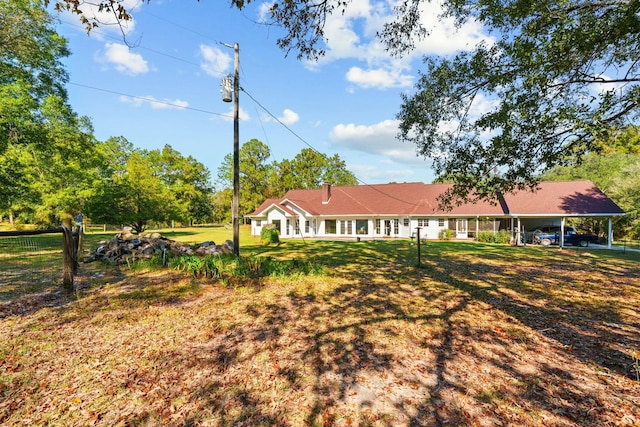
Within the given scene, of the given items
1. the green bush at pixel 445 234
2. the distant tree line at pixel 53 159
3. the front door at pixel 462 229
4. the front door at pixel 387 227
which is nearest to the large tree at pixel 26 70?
the distant tree line at pixel 53 159

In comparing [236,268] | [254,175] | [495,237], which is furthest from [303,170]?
[236,268]

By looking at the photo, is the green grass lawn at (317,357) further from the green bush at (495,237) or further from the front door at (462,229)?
the front door at (462,229)

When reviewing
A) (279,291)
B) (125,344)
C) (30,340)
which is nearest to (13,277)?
(30,340)

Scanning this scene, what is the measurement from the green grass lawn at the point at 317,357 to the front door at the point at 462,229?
65.3 feet

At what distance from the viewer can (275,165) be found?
47.9m

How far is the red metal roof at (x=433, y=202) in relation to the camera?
75.3 ft

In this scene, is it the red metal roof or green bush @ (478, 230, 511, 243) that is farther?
green bush @ (478, 230, 511, 243)

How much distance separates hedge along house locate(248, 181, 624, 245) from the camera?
77.9ft

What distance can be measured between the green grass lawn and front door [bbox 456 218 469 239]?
1989 cm

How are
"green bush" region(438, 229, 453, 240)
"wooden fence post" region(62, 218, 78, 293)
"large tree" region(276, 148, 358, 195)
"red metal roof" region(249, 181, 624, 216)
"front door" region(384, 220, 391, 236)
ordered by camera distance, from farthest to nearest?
"large tree" region(276, 148, 358, 195), "front door" region(384, 220, 391, 236), "green bush" region(438, 229, 453, 240), "red metal roof" region(249, 181, 624, 216), "wooden fence post" region(62, 218, 78, 293)

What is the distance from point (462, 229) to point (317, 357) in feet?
86.9

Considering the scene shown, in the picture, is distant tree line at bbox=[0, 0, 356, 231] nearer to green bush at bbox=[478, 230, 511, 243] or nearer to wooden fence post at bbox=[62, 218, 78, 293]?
wooden fence post at bbox=[62, 218, 78, 293]

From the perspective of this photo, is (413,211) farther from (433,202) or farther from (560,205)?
(560,205)

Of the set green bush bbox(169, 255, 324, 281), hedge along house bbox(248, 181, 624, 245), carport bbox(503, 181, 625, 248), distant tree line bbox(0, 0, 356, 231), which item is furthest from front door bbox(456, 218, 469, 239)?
distant tree line bbox(0, 0, 356, 231)
